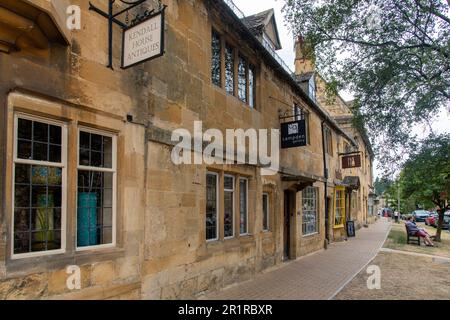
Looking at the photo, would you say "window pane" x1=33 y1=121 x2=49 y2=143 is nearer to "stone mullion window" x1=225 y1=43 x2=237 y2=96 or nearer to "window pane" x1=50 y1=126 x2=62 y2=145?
"window pane" x1=50 y1=126 x2=62 y2=145

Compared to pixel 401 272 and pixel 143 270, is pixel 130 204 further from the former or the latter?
pixel 401 272

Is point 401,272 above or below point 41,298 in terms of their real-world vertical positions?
below

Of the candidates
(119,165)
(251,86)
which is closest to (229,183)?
(251,86)

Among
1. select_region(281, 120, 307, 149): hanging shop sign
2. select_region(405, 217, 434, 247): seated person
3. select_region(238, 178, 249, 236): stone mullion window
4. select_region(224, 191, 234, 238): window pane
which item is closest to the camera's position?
select_region(224, 191, 234, 238): window pane

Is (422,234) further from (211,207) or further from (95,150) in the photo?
(95,150)

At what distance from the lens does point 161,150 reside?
6812mm

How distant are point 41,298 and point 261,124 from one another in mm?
8095

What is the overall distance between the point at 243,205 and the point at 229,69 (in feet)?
12.4

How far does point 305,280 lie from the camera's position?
9953 mm

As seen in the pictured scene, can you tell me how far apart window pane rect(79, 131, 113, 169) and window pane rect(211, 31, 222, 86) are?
157 inches

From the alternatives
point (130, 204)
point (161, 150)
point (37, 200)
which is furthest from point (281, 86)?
point (37, 200)

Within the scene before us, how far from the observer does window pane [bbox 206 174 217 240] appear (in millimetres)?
8641

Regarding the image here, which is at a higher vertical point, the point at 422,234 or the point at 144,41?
the point at 144,41

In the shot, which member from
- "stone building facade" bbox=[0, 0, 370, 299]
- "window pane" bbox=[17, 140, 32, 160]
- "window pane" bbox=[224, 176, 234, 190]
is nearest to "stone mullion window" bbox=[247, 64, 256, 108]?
"stone building facade" bbox=[0, 0, 370, 299]
